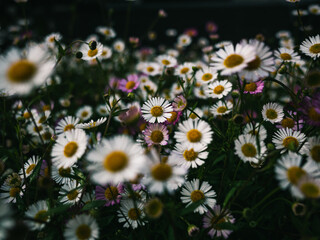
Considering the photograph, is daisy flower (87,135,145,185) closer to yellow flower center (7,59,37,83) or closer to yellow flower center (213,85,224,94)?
yellow flower center (7,59,37,83)

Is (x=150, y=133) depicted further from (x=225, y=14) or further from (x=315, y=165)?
(x=225, y=14)

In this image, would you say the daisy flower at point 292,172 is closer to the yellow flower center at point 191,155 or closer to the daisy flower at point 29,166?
the yellow flower center at point 191,155

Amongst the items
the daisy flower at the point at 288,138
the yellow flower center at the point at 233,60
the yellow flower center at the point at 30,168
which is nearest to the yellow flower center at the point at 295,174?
the daisy flower at the point at 288,138

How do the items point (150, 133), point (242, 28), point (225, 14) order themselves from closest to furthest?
point (150, 133)
point (242, 28)
point (225, 14)


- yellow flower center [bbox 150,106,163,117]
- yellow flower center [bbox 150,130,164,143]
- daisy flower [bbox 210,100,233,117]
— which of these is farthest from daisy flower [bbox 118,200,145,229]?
daisy flower [bbox 210,100,233,117]

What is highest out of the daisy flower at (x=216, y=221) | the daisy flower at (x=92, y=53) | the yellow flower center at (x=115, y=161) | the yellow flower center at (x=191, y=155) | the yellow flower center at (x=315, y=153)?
the daisy flower at (x=92, y=53)

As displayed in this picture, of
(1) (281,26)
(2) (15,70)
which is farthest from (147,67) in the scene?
(1) (281,26)
